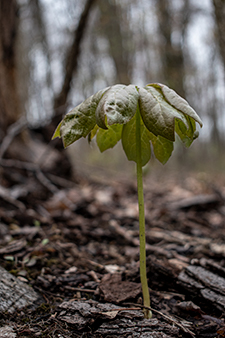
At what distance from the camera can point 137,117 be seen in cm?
106

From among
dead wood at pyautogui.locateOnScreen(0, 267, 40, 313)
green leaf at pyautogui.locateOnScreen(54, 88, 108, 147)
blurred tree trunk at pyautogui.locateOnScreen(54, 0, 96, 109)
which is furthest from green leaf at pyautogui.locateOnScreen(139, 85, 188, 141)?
blurred tree trunk at pyautogui.locateOnScreen(54, 0, 96, 109)

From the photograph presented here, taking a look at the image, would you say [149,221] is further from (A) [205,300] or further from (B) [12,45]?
(B) [12,45]

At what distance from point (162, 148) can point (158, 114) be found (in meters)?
0.29

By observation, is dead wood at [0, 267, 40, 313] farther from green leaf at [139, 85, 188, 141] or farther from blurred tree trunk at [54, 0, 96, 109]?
blurred tree trunk at [54, 0, 96, 109]

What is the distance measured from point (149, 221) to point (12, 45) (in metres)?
2.74

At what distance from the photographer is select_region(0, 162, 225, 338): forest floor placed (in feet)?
3.47

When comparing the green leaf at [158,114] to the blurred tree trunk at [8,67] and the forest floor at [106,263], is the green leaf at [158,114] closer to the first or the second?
the forest floor at [106,263]

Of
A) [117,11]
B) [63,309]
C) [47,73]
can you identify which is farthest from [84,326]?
[47,73]

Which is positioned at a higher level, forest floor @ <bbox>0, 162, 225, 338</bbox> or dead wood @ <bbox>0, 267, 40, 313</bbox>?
dead wood @ <bbox>0, 267, 40, 313</bbox>

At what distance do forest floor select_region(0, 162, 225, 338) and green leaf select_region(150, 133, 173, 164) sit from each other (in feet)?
2.07

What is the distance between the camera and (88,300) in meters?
1.21

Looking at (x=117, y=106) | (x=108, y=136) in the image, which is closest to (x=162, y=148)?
(x=108, y=136)

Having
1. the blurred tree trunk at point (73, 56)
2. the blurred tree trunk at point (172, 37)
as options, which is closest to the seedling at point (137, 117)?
the blurred tree trunk at point (73, 56)

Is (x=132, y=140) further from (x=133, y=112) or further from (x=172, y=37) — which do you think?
(x=172, y=37)
